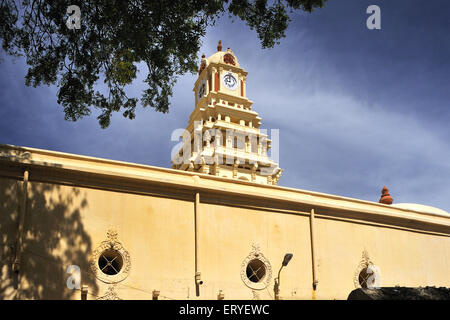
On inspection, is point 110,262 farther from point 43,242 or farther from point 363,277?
point 363,277

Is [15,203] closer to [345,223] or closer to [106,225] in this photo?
[106,225]

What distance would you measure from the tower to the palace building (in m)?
15.4

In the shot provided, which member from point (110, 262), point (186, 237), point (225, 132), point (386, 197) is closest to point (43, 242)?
point (110, 262)

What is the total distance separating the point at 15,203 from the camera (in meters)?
11.9

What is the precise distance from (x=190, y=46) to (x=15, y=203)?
5.97 m

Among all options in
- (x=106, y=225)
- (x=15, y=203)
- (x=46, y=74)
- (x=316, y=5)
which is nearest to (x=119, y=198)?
(x=106, y=225)

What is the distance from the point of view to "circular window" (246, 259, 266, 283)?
15.1m

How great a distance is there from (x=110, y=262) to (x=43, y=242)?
74.4 inches

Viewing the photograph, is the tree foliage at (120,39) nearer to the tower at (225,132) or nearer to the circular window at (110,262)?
the circular window at (110,262)

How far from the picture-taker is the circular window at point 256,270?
1508 centimetres

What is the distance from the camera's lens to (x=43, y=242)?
12.0 meters

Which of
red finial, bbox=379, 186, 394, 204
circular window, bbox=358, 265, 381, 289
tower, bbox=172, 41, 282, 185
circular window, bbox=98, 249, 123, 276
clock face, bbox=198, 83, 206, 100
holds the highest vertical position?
clock face, bbox=198, 83, 206, 100

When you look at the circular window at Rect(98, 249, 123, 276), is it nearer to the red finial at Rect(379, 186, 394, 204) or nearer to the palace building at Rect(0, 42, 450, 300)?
the palace building at Rect(0, 42, 450, 300)

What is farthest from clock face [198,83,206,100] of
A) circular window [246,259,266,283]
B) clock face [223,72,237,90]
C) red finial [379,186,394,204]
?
circular window [246,259,266,283]
